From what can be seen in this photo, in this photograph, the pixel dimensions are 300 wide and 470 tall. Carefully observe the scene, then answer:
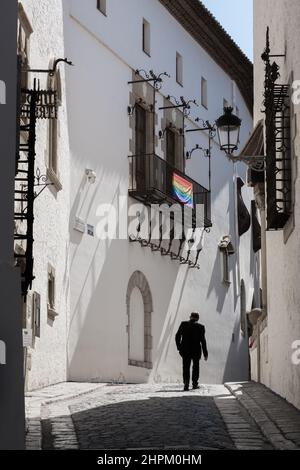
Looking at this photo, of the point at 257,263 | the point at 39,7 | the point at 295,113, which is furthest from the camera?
the point at 257,263

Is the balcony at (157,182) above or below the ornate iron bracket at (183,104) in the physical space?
below

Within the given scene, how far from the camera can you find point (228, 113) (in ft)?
51.3

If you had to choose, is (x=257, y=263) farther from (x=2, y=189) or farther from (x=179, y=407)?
(x=2, y=189)

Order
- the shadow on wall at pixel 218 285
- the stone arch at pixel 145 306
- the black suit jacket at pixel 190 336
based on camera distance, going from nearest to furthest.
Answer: the black suit jacket at pixel 190 336 → the stone arch at pixel 145 306 → the shadow on wall at pixel 218 285

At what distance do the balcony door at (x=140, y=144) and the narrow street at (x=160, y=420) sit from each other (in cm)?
916

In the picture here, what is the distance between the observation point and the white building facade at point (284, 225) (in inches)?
499

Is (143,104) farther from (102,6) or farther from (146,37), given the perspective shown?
(102,6)

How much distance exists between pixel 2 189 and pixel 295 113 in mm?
6210

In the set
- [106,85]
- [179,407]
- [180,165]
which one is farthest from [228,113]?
[180,165]

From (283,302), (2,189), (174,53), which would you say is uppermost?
(174,53)

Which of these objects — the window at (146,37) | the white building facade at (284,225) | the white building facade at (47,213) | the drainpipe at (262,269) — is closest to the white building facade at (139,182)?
the window at (146,37)

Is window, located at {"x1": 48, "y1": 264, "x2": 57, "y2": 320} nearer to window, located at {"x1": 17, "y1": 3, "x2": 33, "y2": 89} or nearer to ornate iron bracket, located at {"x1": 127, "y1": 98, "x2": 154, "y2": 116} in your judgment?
window, located at {"x1": 17, "y1": 3, "x2": 33, "y2": 89}

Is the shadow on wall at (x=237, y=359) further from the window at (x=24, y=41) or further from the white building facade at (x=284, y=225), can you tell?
the window at (x=24, y=41)

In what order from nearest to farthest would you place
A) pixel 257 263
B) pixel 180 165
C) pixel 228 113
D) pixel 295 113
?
pixel 295 113, pixel 228 113, pixel 180 165, pixel 257 263
